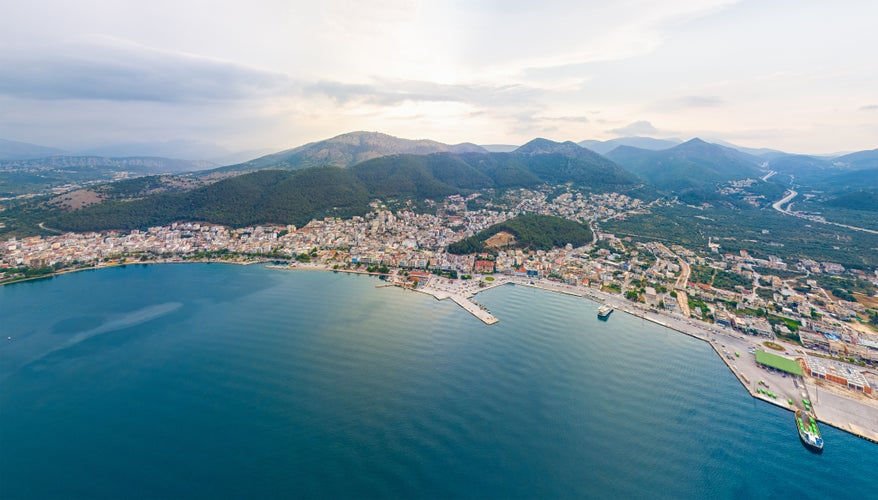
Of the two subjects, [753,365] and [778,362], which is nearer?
[778,362]

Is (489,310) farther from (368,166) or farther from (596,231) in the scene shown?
(368,166)

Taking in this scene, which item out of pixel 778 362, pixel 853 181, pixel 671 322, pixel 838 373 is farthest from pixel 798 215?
pixel 778 362

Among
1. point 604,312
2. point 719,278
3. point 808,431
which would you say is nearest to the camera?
point 808,431

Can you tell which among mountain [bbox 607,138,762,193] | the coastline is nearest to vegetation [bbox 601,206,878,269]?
the coastline

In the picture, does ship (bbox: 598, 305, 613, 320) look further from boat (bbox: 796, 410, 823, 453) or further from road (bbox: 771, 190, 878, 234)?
road (bbox: 771, 190, 878, 234)

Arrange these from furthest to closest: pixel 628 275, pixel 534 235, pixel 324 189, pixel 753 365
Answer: pixel 324 189
pixel 534 235
pixel 628 275
pixel 753 365

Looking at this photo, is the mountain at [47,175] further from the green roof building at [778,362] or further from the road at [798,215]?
the road at [798,215]

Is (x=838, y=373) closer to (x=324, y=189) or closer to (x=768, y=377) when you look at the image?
(x=768, y=377)
